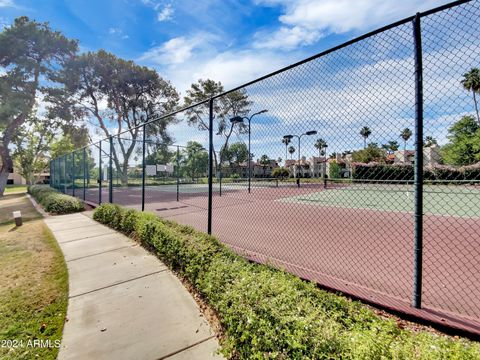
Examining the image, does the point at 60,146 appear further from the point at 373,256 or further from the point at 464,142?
the point at 464,142

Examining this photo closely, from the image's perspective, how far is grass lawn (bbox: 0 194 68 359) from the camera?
6.52 ft

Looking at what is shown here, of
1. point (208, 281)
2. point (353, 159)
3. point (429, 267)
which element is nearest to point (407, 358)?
point (208, 281)

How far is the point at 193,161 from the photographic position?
13.1 m

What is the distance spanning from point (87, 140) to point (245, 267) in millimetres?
27137

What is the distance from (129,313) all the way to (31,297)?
1237 millimetres

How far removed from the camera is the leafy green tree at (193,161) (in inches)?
446

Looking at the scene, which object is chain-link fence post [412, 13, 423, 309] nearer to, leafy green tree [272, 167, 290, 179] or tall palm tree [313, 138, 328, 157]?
tall palm tree [313, 138, 328, 157]

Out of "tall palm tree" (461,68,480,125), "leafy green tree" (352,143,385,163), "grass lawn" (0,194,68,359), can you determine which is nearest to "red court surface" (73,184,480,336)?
"leafy green tree" (352,143,385,163)

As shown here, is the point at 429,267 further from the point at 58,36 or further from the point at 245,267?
the point at 58,36

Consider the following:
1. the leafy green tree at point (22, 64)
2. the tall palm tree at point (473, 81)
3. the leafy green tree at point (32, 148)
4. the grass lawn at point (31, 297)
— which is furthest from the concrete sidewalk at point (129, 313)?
the leafy green tree at point (32, 148)

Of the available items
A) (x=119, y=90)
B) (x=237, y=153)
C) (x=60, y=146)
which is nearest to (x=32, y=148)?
(x=60, y=146)

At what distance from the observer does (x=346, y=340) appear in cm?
143

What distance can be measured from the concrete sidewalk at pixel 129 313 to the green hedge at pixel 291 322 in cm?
25

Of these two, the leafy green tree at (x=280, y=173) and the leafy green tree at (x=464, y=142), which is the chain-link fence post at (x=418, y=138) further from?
the leafy green tree at (x=280, y=173)
